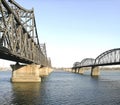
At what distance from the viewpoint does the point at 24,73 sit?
7856cm

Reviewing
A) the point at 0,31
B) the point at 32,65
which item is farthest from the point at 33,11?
the point at 0,31

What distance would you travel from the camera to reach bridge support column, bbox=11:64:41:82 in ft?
256

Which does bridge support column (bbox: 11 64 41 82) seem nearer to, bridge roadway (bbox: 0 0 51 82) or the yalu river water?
bridge roadway (bbox: 0 0 51 82)

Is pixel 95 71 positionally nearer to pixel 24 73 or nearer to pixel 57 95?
pixel 24 73

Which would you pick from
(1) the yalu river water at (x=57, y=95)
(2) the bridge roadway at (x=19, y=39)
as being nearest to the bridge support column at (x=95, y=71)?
(2) the bridge roadway at (x=19, y=39)

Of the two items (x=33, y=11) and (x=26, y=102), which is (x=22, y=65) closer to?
(x=33, y=11)

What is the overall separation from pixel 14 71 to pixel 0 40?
43.0 meters

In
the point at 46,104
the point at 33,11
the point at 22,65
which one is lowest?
the point at 46,104

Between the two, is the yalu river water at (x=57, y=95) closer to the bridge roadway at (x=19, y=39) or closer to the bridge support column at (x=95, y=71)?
the bridge roadway at (x=19, y=39)

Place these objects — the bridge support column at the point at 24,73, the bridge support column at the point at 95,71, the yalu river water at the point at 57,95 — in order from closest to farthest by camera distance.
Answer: the yalu river water at the point at 57,95 → the bridge support column at the point at 24,73 → the bridge support column at the point at 95,71

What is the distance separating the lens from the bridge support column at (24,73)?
7812cm

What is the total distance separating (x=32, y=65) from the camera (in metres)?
80.4

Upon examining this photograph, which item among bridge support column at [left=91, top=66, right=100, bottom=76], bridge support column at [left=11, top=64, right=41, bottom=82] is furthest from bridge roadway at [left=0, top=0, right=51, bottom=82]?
bridge support column at [left=91, top=66, right=100, bottom=76]

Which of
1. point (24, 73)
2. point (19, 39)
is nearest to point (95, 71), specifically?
point (24, 73)
